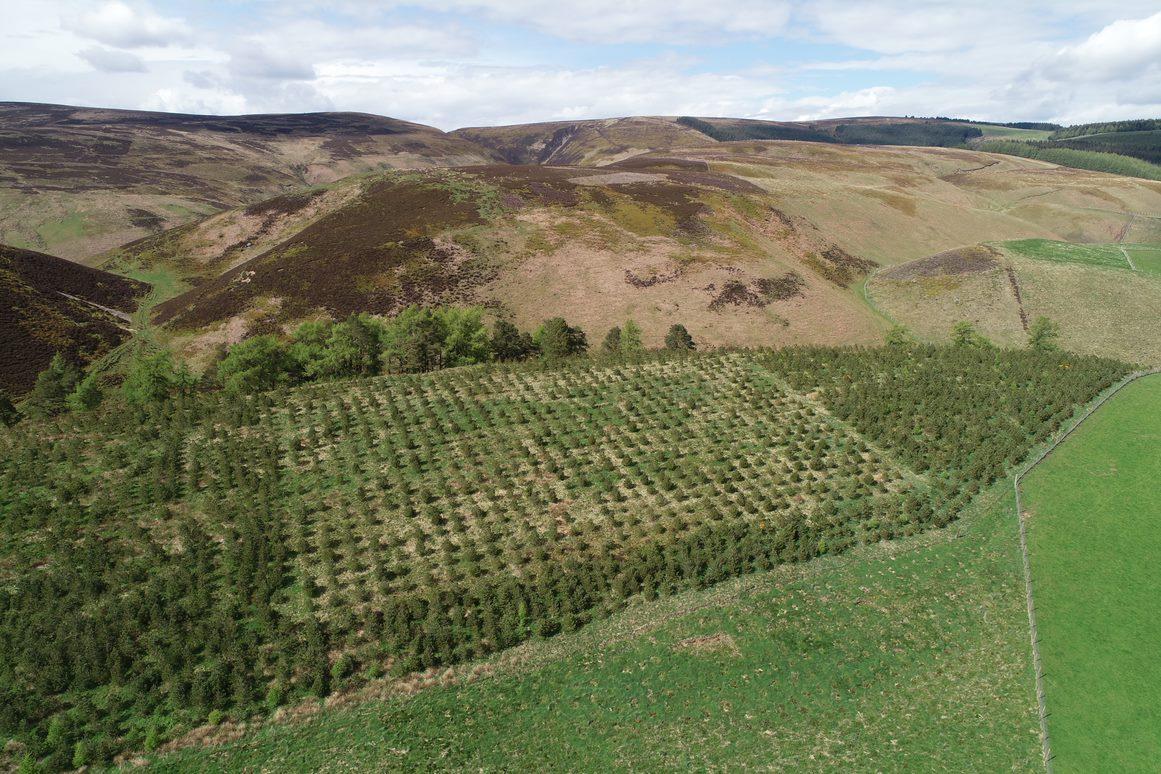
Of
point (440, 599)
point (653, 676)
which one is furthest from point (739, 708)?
point (440, 599)

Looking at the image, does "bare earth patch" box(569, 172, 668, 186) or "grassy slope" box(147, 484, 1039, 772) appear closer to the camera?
"grassy slope" box(147, 484, 1039, 772)

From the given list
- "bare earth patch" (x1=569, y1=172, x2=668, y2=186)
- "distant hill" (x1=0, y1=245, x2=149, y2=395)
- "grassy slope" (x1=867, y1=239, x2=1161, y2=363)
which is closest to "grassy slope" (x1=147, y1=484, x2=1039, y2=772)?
"grassy slope" (x1=867, y1=239, x2=1161, y2=363)

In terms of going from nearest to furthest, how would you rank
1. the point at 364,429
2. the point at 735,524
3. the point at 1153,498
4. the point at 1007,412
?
the point at 735,524, the point at 1153,498, the point at 364,429, the point at 1007,412

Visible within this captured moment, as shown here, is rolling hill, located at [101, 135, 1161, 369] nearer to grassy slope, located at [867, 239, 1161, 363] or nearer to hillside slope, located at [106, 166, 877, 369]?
hillside slope, located at [106, 166, 877, 369]

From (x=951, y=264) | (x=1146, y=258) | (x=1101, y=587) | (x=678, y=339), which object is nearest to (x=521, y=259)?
(x=678, y=339)

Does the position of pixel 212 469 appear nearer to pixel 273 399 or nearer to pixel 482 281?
pixel 273 399

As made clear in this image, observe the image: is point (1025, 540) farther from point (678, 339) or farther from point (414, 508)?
point (678, 339)
